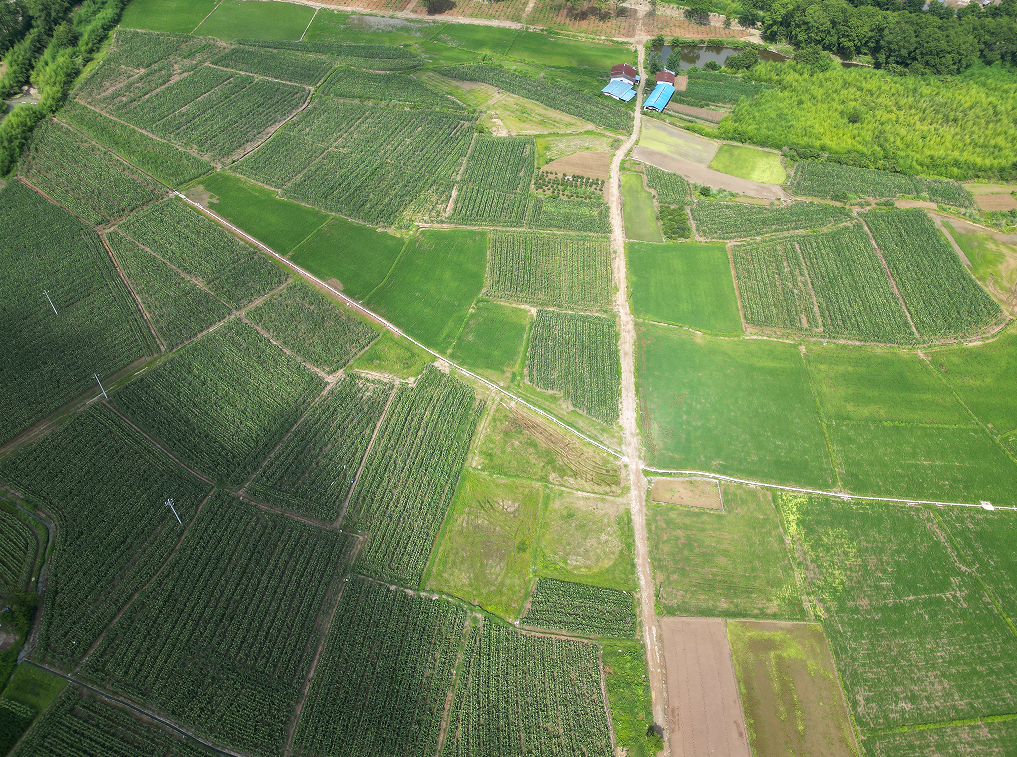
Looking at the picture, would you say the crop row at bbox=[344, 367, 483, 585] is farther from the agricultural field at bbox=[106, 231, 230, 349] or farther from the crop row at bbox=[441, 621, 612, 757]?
the agricultural field at bbox=[106, 231, 230, 349]

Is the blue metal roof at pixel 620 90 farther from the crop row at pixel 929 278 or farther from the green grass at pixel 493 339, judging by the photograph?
the green grass at pixel 493 339

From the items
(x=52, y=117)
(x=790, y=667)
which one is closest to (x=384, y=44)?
(x=52, y=117)

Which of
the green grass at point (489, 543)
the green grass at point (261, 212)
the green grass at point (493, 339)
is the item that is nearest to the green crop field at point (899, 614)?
the green grass at point (489, 543)

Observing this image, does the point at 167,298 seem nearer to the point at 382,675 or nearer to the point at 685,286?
the point at 382,675

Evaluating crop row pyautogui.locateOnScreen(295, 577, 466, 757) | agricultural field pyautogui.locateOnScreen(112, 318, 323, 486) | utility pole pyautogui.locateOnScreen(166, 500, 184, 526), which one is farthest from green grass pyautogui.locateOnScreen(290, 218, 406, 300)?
crop row pyautogui.locateOnScreen(295, 577, 466, 757)

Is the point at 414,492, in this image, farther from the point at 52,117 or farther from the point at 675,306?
the point at 52,117

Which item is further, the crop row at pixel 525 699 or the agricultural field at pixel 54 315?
the agricultural field at pixel 54 315
